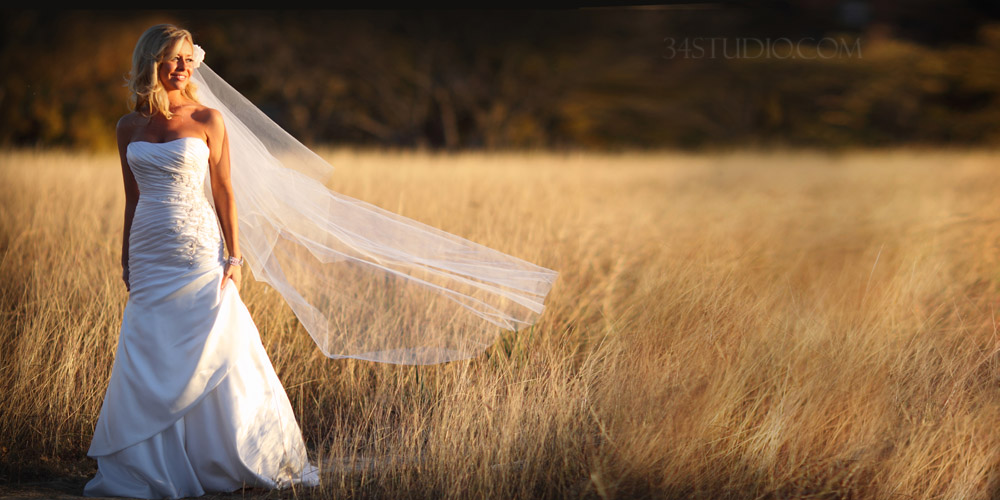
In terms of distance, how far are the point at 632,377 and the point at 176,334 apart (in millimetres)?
1912

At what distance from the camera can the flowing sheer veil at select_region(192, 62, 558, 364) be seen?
3592 millimetres

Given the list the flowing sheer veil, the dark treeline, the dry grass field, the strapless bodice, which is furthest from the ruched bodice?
the dark treeline

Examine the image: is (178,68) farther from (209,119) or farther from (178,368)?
(178,368)

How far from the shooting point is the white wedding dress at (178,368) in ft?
10.5

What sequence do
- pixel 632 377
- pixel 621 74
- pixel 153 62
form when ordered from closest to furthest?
pixel 153 62 < pixel 632 377 < pixel 621 74

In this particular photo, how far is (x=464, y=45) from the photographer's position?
28453 mm

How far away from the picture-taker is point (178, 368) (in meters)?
3.19

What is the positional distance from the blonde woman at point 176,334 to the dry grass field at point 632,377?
0.75 feet

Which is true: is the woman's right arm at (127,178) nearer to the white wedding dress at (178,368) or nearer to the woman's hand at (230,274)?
the white wedding dress at (178,368)

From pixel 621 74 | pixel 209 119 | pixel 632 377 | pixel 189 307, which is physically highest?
pixel 621 74

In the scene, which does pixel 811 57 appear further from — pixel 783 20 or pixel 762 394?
pixel 762 394

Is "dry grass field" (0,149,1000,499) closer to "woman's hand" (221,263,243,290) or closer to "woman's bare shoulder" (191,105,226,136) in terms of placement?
"woman's hand" (221,263,243,290)

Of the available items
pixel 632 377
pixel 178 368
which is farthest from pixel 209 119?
pixel 632 377

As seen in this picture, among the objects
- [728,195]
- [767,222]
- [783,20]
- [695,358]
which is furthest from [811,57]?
[695,358]
